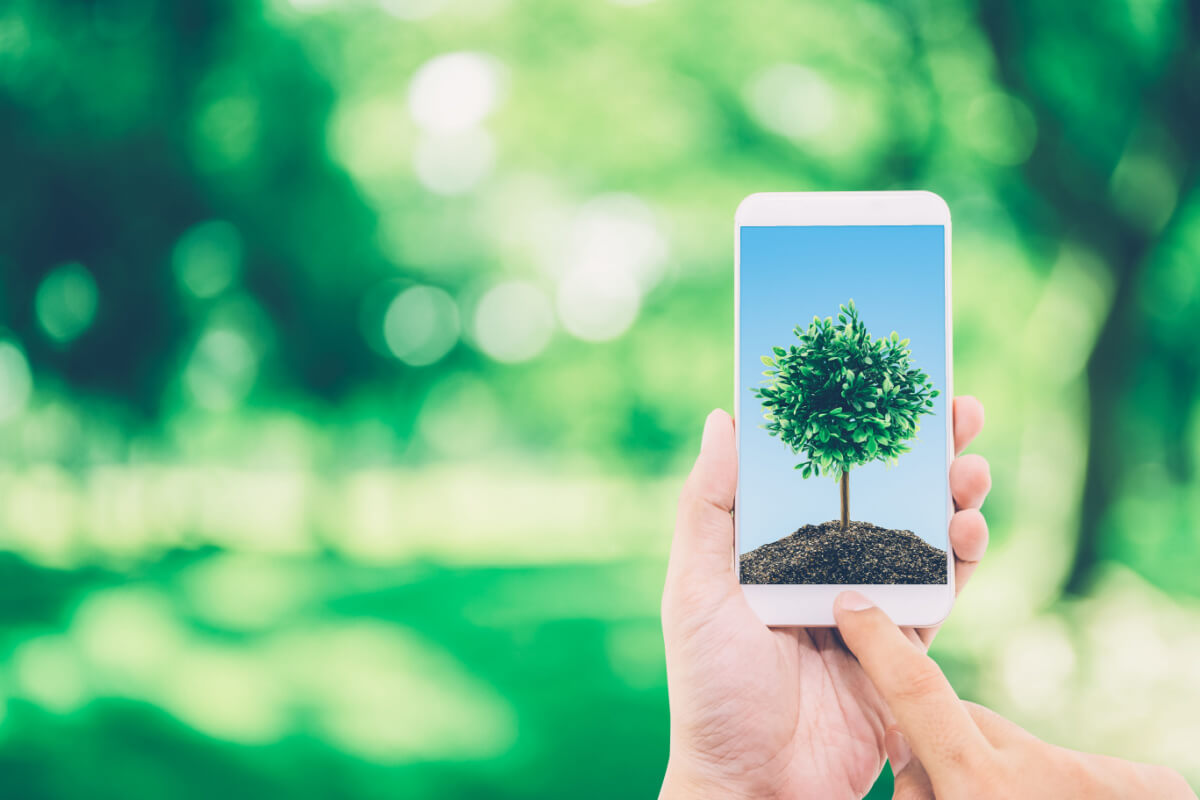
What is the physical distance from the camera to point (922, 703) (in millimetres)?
755

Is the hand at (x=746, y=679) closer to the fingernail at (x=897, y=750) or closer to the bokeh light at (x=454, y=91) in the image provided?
the fingernail at (x=897, y=750)

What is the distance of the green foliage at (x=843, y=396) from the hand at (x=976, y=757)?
→ 227 millimetres

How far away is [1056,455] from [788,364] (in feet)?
4.33

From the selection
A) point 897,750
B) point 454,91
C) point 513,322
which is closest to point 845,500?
point 897,750

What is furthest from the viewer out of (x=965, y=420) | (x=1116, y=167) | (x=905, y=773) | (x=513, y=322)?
(x=513, y=322)

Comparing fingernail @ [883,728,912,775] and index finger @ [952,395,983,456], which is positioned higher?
index finger @ [952,395,983,456]

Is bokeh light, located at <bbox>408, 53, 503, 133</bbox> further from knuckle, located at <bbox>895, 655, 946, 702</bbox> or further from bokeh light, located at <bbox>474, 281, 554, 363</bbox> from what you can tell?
knuckle, located at <bbox>895, 655, 946, 702</bbox>

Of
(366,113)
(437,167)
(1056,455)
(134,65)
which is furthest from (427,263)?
(1056,455)

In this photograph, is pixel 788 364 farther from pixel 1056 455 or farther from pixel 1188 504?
pixel 1188 504

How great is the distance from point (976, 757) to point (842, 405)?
40 centimetres

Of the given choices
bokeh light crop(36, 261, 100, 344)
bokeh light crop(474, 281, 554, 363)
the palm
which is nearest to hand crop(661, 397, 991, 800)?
the palm

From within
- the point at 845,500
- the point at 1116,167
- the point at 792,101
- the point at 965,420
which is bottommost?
the point at 845,500

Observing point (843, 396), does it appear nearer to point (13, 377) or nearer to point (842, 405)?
point (842, 405)

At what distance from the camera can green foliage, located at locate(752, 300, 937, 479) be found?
2.99ft
